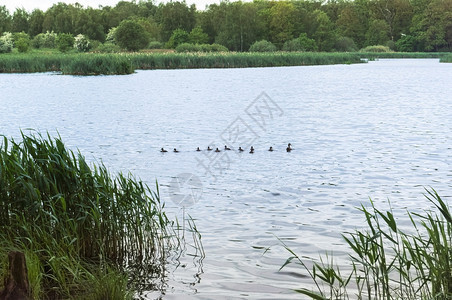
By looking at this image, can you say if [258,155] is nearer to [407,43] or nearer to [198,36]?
[198,36]

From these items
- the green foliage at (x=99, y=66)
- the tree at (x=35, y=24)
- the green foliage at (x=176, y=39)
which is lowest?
the green foliage at (x=99, y=66)

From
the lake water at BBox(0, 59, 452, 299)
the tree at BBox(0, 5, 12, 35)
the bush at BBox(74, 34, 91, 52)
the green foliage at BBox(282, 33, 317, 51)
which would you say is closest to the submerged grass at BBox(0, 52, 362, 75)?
the lake water at BBox(0, 59, 452, 299)

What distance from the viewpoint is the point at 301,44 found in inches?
3844

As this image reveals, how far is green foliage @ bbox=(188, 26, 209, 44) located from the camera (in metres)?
97.9

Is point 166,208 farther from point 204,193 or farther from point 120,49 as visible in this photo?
point 120,49

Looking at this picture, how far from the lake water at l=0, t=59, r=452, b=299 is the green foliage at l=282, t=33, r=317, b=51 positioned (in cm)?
5755

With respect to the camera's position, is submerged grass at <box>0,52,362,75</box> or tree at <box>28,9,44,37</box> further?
tree at <box>28,9,44,37</box>

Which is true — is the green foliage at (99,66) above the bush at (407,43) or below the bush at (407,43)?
below

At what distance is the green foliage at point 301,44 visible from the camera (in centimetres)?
9488

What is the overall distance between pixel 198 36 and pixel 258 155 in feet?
283

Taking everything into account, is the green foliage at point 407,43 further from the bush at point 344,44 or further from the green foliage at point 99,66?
the green foliage at point 99,66

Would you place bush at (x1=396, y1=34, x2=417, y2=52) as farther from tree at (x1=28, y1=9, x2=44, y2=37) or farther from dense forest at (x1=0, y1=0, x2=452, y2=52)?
tree at (x1=28, y1=9, x2=44, y2=37)

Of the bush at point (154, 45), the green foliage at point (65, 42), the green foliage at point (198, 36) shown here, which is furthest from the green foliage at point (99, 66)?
the green foliage at point (198, 36)

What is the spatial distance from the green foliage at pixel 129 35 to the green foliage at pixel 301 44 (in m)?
25.9
